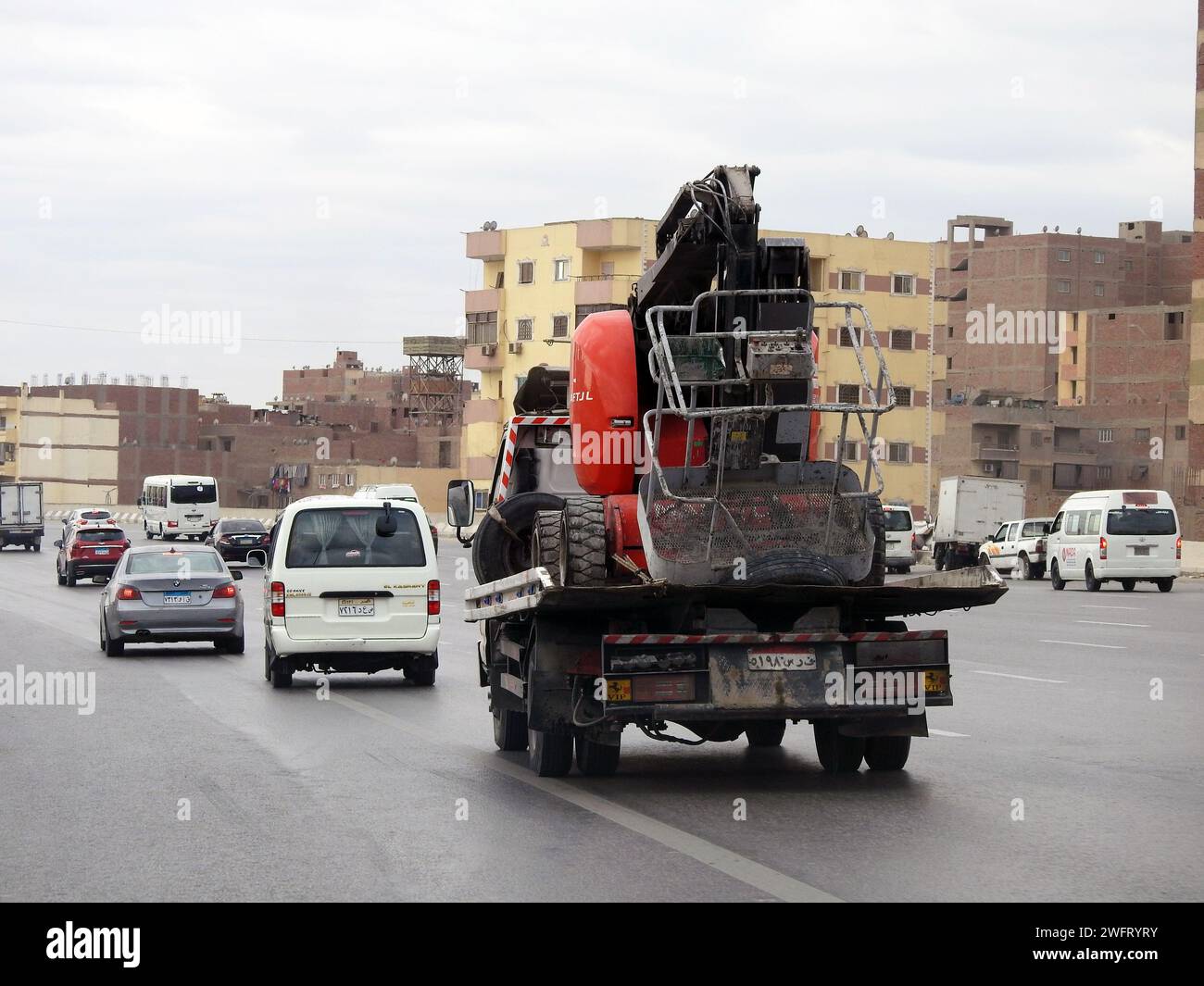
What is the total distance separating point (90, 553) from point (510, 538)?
3558 cm

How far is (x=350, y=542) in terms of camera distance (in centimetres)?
1989

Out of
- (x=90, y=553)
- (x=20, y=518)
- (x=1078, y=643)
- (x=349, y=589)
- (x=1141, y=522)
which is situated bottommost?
(x=20, y=518)

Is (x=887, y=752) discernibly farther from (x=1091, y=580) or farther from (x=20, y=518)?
(x=20, y=518)

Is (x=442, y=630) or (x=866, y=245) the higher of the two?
(x=866, y=245)

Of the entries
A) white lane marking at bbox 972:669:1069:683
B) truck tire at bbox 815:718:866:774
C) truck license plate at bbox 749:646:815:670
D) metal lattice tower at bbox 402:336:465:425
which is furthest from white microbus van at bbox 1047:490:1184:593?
metal lattice tower at bbox 402:336:465:425

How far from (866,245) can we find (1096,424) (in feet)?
73.5

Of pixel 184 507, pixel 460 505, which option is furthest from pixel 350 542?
pixel 184 507

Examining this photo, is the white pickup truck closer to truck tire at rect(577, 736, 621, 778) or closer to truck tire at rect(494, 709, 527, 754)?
truck tire at rect(494, 709, 527, 754)

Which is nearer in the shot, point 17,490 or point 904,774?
point 904,774

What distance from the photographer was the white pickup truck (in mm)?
53062

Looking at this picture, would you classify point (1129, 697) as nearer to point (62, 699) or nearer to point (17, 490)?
point (62, 699)
